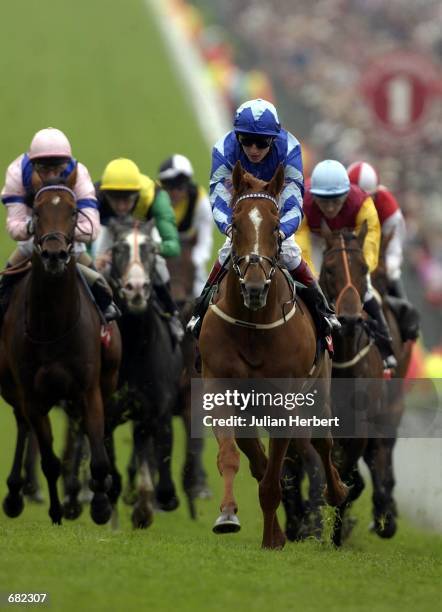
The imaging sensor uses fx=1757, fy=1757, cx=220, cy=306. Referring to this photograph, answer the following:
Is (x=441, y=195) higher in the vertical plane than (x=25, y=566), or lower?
higher

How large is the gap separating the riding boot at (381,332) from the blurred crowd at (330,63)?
13250 mm

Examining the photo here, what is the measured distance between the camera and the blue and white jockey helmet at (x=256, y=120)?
998cm

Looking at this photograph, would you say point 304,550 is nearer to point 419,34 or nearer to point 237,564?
point 237,564

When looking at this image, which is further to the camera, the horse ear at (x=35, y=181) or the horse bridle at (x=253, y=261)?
the horse ear at (x=35, y=181)

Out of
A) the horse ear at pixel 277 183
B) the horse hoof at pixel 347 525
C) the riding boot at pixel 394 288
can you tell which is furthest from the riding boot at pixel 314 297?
the riding boot at pixel 394 288

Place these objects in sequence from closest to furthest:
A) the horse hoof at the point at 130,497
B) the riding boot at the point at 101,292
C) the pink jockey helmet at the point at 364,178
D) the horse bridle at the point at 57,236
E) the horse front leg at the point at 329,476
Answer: the horse bridle at the point at 57,236 < the horse front leg at the point at 329,476 < the riding boot at the point at 101,292 < the horse hoof at the point at 130,497 < the pink jockey helmet at the point at 364,178

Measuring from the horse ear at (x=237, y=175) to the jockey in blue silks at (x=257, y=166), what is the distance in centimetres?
23

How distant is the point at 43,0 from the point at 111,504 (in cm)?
3743

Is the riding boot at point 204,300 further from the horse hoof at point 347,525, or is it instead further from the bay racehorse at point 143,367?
the horse hoof at point 347,525

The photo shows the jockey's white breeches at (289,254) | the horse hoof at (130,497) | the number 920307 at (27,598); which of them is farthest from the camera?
the horse hoof at (130,497)

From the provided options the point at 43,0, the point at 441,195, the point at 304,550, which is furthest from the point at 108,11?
the point at 304,550

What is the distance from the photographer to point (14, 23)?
44312mm

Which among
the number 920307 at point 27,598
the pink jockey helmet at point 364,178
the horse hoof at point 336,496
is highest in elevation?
the pink jockey helmet at point 364,178

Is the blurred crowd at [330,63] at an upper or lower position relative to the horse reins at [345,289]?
upper
